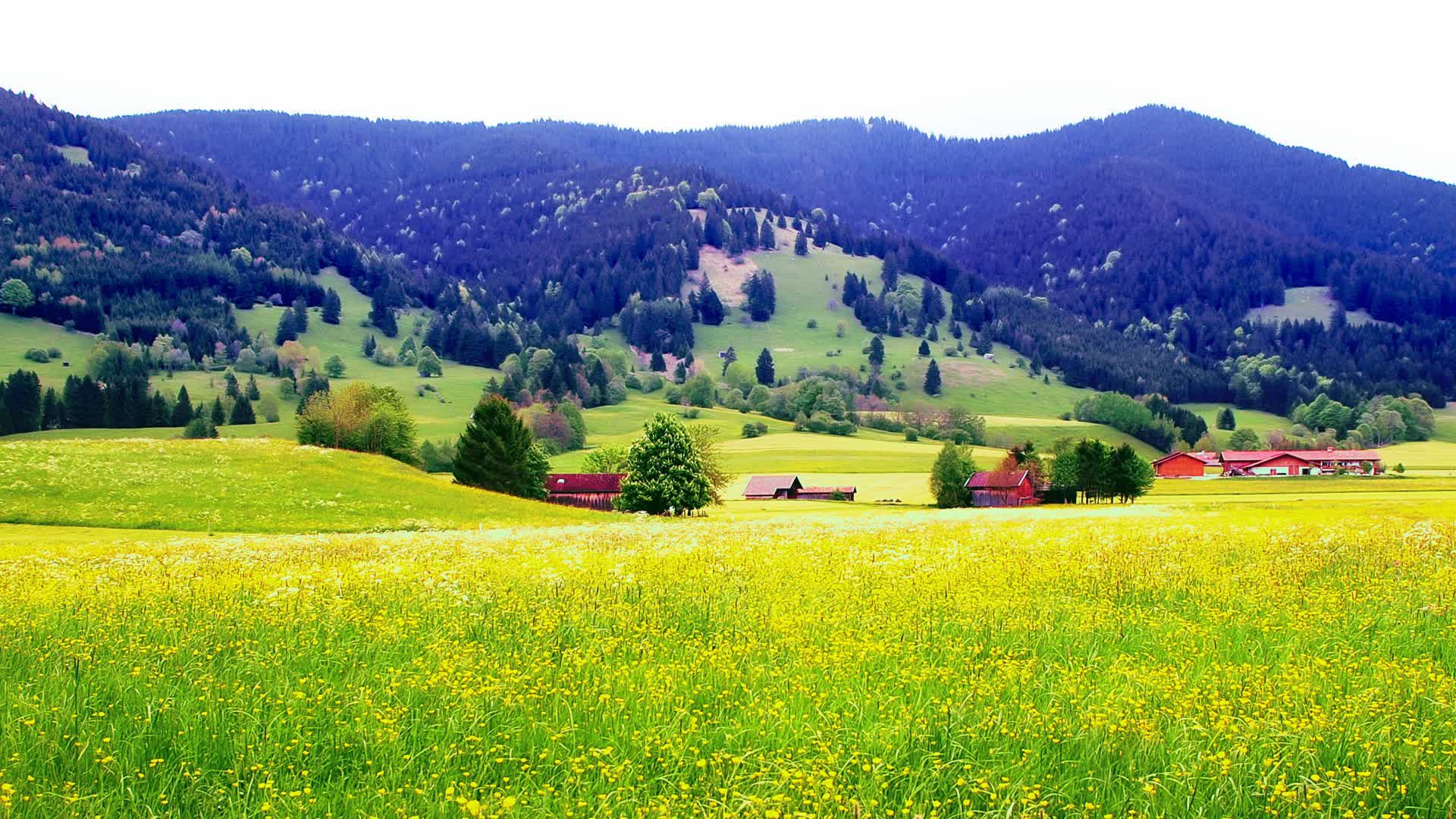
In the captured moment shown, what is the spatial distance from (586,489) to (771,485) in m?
27.7

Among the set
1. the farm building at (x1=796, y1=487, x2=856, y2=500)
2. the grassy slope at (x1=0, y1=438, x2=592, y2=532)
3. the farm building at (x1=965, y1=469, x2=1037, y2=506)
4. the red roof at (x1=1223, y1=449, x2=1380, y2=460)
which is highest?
the red roof at (x1=1223, y1=449, x2=1380, y2=460)

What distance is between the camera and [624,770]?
332 inches

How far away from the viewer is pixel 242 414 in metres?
186

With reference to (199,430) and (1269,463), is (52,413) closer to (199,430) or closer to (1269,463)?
(199,430)

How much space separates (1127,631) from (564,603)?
7493 mm

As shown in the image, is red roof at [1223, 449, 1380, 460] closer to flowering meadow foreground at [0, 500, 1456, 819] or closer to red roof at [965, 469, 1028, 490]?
red roof at [965, 469, 1028, 490]

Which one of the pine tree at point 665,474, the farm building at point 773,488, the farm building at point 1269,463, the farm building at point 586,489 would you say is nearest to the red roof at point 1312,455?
the farm building at point 1269,463

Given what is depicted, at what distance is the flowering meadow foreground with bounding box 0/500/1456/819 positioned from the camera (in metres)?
8.10

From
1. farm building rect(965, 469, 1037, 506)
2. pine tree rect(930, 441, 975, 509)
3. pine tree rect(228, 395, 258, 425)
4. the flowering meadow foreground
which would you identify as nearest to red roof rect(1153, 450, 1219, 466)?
farm building rect(965, 469, 1037, 506)

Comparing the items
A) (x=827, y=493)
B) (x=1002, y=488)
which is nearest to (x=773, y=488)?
(x=827, y=493)

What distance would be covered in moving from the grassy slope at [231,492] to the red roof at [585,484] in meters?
43.0

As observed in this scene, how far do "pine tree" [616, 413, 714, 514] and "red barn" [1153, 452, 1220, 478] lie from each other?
11258cm

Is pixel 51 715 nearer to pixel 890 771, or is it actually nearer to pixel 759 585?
pixel 890 771

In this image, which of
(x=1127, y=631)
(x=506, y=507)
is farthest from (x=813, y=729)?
(x=506, y=507)
